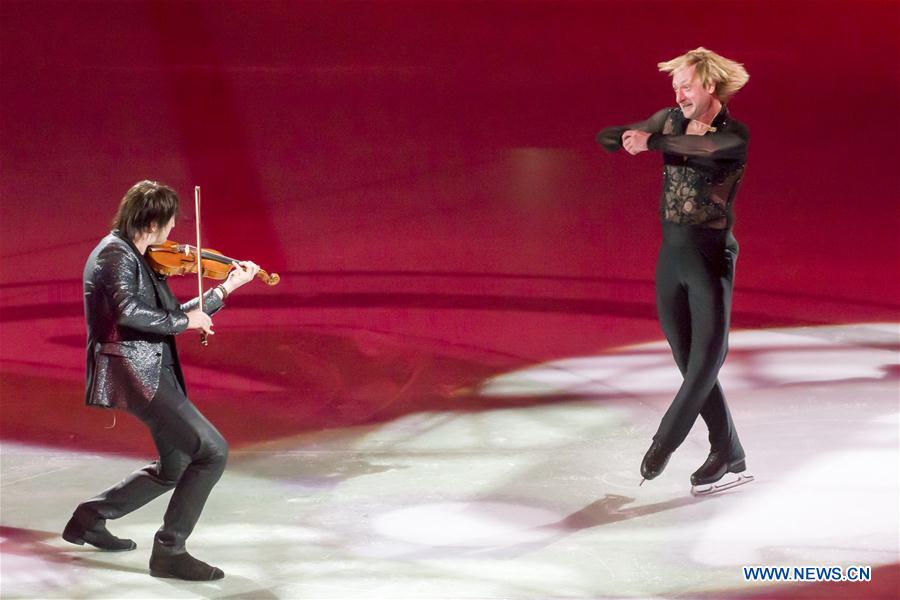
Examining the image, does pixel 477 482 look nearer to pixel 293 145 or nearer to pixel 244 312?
pixel 244 312

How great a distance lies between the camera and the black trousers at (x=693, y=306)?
497 cm

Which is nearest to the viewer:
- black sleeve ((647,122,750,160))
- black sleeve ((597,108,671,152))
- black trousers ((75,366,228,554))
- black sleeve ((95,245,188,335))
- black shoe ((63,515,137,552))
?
black sleeve ((95,245,188,335))

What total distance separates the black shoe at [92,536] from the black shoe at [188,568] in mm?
319

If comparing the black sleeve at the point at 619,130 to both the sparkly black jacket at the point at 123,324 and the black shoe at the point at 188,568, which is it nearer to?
the sparkly black jacket at the point at 123,324

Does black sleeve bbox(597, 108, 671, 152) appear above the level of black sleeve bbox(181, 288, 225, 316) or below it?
above

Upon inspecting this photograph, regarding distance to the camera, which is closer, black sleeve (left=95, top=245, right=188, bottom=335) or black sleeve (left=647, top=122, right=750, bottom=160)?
black sleeve (left=95, top=245, right=188, bottom=335)

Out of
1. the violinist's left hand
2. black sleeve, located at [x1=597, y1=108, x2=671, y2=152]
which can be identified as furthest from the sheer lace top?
the violinist's left hand

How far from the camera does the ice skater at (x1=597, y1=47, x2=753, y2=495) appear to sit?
16.0 feet

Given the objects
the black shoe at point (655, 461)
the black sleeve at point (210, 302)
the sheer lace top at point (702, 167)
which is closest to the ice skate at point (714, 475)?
the black shoe at point (655, 461)

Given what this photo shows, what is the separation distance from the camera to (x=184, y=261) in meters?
4.42

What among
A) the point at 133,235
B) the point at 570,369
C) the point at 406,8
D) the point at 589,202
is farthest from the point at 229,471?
the point at 406,8

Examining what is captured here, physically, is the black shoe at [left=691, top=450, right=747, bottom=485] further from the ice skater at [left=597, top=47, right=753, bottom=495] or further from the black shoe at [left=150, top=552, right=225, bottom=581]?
the black shoe at [left=150, top=552, right=225, bottom=581]

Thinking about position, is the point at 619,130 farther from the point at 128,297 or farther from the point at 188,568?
the point at 188,568

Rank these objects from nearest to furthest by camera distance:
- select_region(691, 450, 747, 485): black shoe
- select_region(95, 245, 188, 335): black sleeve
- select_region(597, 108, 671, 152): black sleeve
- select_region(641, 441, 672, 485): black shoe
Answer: select_region(95, 245, 188, 335): black sleeve → select_region(597, 108, 671, 152): black sleeve → select_region(641, 441, 672, 485): black shoe → select_region(691, 450, 747, 485): black shoe
